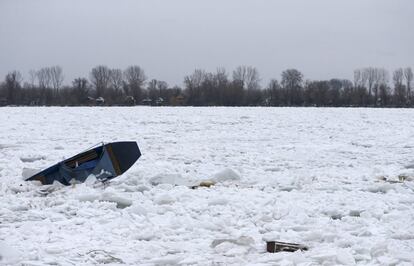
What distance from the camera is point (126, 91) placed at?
75.1m

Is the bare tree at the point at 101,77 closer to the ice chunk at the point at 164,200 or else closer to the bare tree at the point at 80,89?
the bare tree at the point at 80,89

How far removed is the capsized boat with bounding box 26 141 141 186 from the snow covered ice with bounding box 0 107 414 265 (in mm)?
262

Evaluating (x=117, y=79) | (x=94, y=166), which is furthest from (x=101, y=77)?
(x=94, y=166)

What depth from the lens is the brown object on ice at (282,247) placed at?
5.10 metres

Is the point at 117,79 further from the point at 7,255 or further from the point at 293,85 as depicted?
the point at 7,255

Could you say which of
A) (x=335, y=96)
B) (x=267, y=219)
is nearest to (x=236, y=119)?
(x=267, y=219)

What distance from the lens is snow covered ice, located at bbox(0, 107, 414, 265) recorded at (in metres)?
5.01

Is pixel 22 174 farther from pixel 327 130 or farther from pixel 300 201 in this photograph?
pixel 327 130

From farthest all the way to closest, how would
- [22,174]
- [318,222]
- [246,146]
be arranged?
[246,146]
[22,174]
[318,222]

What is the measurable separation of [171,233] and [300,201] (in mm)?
2371

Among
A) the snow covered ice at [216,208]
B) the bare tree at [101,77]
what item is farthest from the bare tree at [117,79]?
the snow covered ice at [216,208]

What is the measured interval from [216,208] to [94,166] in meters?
2.83

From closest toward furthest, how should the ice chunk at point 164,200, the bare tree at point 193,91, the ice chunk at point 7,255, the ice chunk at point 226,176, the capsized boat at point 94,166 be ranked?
the ice chunk at point 7,255 → the ice chunk at point 164,200 → the capsized boat at point 94,166 → the ice chunk at point 226,176 → the bare tree at point 193,91

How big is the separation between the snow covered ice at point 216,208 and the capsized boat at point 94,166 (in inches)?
10.3
